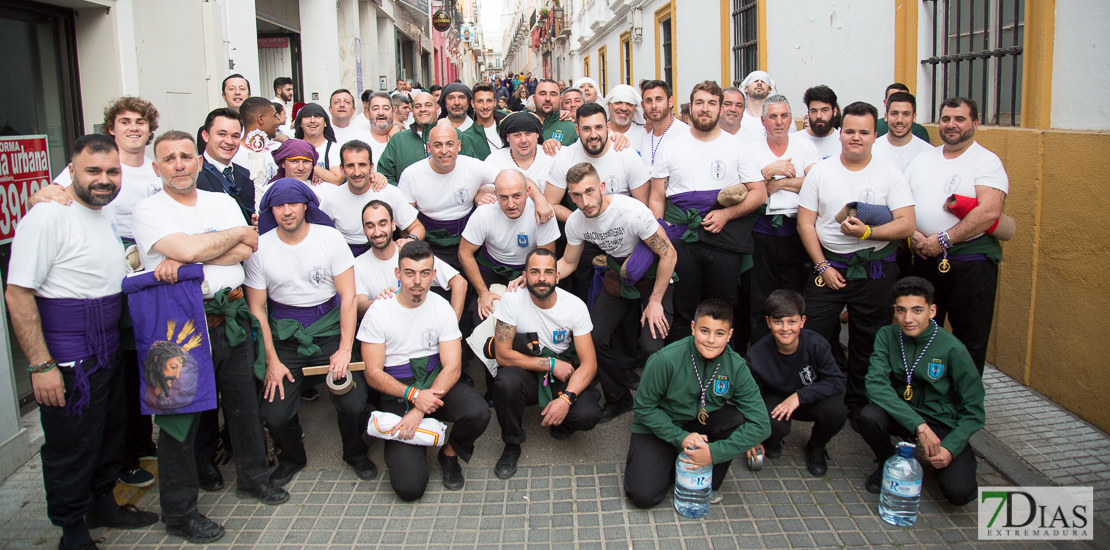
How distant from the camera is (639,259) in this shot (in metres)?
4.74

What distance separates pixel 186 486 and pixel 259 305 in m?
1.05

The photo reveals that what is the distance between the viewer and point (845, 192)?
464 centimetres

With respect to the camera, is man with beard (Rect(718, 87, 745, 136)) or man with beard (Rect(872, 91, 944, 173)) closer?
man with beard (Rect(872, 91, 944, 173))

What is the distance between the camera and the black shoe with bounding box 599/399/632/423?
16.1 feet

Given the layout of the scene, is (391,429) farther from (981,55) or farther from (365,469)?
(981,55)

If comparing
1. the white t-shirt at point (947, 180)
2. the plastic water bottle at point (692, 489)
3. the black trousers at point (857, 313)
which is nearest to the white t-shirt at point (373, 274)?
the plastic water bottle at point (692, 489)

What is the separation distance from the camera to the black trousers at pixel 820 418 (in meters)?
4.12

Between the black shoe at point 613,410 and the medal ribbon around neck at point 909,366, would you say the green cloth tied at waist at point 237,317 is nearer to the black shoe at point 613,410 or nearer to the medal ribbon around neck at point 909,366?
the black shoe at point 613,410

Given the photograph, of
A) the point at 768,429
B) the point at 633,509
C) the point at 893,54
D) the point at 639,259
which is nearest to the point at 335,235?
the point at 639,259

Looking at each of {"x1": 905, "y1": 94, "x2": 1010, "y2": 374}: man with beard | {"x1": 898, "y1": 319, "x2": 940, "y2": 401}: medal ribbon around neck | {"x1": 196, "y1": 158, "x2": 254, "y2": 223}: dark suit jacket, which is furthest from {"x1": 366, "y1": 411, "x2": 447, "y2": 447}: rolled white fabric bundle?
{"x1": 905, "y1": 94, "x2": 1010, "y2": 374}: man with beard

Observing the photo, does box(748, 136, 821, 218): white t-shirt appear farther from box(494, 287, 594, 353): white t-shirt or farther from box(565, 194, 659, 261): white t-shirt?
box(494, 287, 594, 353): white t-shirt

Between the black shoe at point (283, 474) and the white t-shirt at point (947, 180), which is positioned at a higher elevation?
the white t-shirt at point (947, 180)

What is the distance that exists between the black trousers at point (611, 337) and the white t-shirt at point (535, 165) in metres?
1.18

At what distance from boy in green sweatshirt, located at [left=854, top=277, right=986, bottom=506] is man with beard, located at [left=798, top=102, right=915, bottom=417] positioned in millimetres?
563
